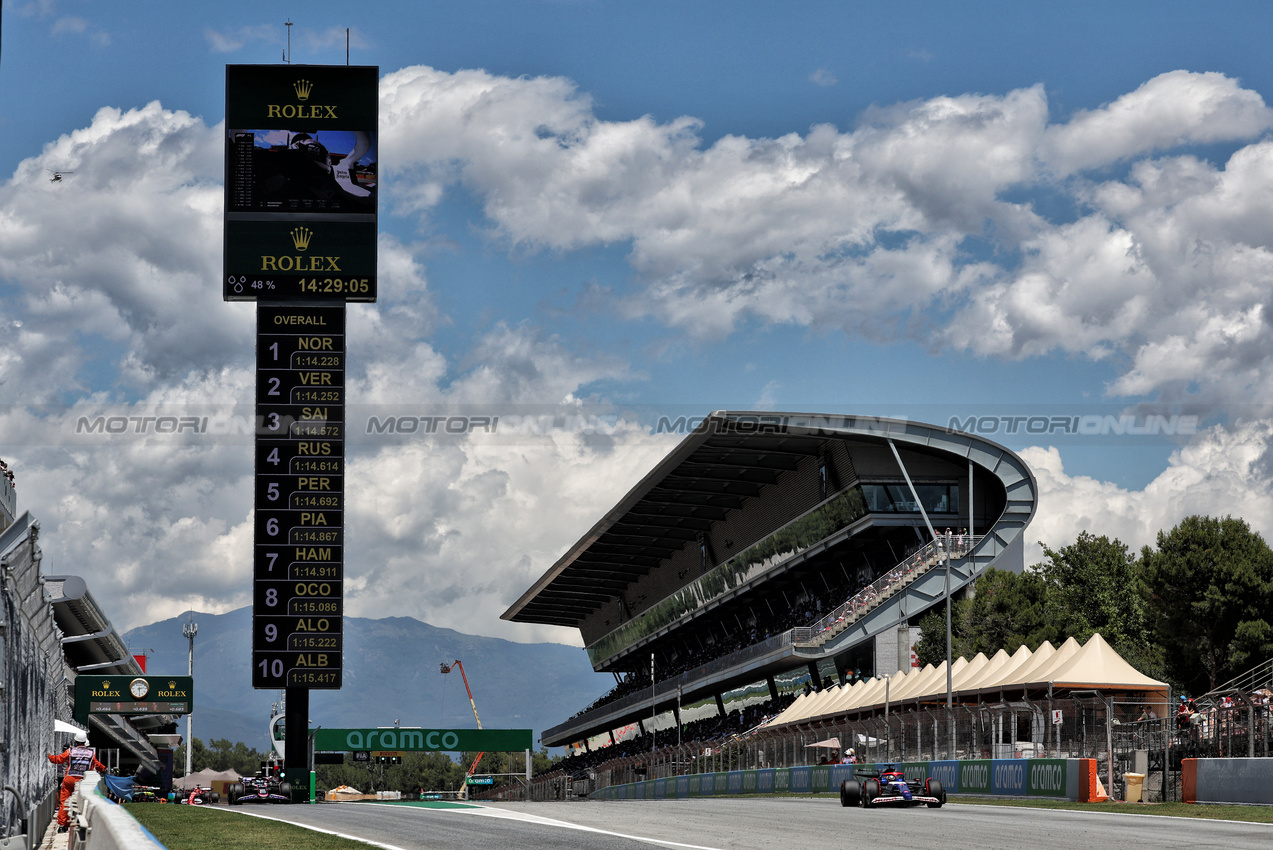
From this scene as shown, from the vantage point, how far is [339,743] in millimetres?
80438

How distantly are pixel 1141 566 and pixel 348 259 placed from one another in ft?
117

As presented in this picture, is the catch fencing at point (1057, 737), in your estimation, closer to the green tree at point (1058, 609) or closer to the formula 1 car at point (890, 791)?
the formula 1 car at point (890, 791)

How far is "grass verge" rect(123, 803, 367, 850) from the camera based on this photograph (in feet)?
55.2

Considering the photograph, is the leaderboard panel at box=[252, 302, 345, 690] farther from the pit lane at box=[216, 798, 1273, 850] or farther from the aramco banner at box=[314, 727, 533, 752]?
the aramco banner at box=[314, 727, 533, 752]

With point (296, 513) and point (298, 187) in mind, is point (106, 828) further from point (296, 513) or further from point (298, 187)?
point (298, 187)

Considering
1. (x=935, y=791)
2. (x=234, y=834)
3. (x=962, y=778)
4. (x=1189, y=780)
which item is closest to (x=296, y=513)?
(x=234, y=834)

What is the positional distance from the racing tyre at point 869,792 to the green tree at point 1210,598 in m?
30.8

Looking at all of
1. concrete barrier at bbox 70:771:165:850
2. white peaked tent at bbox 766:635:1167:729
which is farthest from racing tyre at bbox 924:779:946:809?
concrete barrier at bbox 70:771:165:850

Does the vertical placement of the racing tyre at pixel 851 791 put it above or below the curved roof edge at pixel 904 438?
below

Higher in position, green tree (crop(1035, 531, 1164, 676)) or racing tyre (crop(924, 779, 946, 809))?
green tree (crop(1035, 531, 1164, 676))

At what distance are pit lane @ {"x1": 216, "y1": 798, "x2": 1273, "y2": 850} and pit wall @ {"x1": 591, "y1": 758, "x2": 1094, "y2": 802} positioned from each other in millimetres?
3228

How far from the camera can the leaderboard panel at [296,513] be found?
121ft

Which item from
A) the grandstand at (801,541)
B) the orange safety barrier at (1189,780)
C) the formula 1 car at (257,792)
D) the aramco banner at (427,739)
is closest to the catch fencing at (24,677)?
the orange safety barrier at (1189,780)

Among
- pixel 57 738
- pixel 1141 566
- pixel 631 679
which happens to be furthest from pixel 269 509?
pixel 631 679
